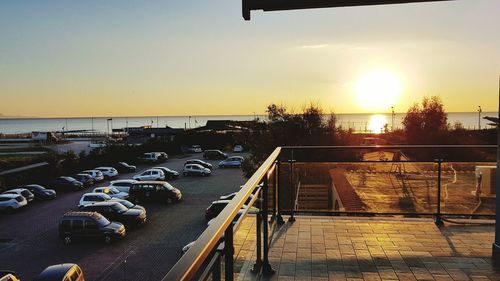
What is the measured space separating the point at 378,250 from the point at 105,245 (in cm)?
1392

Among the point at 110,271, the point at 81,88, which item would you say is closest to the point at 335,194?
the point at 110,271

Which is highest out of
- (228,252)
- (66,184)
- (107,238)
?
(228,252)

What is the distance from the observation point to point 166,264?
43.0ft

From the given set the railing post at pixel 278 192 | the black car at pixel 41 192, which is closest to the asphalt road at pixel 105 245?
the black car at pixel 41 192

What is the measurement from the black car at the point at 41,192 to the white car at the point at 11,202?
2.01 m

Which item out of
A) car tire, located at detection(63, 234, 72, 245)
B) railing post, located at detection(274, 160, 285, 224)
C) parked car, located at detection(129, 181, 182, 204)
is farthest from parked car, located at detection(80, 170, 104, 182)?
railing post, located at detection(274, 160, 285, 224)

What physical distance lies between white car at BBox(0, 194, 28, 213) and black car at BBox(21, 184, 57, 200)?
6.60ft

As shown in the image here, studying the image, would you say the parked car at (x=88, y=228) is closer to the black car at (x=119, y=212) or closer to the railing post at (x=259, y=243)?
the black car at (x=119, y=212)

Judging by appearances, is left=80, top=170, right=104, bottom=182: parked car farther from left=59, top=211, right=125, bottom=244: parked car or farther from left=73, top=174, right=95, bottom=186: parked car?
left=59, top=211, right=125, bottom=244: parked car

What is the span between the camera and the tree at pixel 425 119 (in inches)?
970

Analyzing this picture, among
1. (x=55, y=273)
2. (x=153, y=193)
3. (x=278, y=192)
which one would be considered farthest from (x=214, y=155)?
(x=278, y=192)

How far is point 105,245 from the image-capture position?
1545 centimetres

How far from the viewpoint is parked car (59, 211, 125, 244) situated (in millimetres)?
15586

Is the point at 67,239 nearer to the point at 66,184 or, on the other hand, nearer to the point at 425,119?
the point at 66,184
